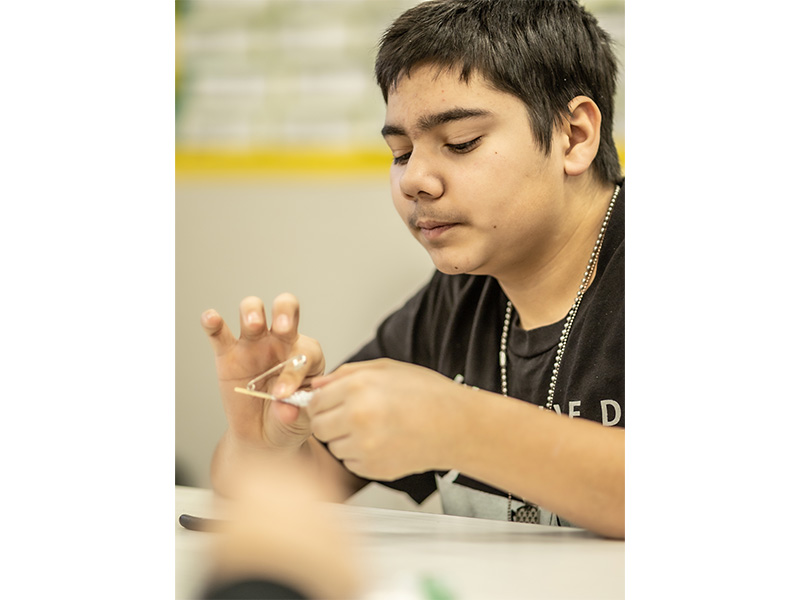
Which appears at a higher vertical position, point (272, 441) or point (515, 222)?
point (515, 222)

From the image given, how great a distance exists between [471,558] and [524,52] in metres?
0.34

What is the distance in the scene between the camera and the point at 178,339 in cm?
71

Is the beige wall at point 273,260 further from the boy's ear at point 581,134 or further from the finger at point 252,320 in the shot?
the boy's ear at point 581,134

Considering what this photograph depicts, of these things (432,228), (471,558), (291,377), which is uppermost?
(432,228)

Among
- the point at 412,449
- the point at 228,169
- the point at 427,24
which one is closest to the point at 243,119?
the point at 228,169

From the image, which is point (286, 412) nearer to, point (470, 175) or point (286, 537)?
point (286, 537)

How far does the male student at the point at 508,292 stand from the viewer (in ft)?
2.05

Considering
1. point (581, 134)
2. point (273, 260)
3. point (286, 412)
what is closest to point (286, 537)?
point (286, 412)

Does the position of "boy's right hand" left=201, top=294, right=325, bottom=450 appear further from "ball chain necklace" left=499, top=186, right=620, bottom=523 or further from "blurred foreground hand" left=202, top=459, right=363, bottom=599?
"ball chain necklace" left=499, top=186, right=620, bottom=523

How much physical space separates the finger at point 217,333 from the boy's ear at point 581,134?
0.87 ft

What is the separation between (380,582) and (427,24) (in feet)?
1.21

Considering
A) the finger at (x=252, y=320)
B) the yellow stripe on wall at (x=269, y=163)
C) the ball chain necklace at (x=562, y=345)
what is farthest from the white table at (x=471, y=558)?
the yellow stripe on wall at (x=269, y=163)

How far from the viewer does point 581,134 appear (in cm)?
69

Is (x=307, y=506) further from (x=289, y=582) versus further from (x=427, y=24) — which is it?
(x=427, y=24)
